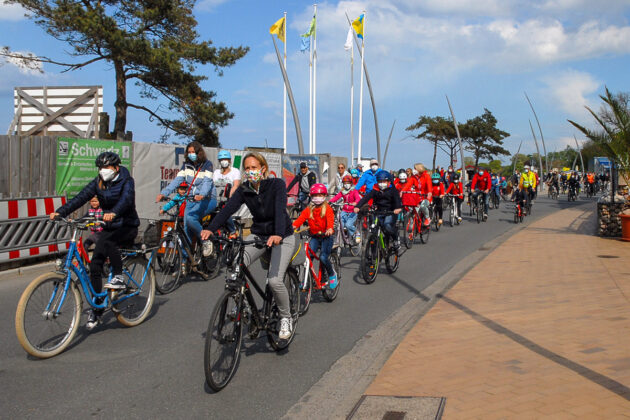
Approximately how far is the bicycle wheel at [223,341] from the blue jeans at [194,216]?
4156 millimetres

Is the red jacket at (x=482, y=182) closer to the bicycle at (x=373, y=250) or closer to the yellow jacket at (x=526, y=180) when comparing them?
the yellow jacket at (x=526, y=180)

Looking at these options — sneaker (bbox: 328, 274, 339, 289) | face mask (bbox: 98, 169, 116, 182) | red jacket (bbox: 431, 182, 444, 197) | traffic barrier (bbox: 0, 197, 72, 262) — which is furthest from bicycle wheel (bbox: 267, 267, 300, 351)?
red jacket (bbox: 431, 182, 444, 197)

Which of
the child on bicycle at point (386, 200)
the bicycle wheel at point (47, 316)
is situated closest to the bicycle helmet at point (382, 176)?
the child on bicycle at point (386, 200)

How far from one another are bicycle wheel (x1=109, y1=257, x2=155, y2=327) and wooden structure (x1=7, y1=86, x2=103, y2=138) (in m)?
10.1

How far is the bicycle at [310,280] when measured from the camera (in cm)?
689

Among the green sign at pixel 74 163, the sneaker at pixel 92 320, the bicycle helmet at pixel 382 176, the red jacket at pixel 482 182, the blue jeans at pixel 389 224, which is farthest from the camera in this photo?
the red jacket at pixel 482 182

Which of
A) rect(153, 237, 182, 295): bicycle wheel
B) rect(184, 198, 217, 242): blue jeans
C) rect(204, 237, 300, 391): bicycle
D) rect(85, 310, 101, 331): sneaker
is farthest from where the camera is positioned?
rect(184, 198, 217, 242): blue jeans

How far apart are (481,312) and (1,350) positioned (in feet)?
17.4

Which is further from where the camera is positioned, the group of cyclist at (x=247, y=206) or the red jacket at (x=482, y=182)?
the red jacket at (x=482, y=182)

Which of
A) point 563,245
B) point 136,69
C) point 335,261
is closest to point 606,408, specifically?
point 335,261

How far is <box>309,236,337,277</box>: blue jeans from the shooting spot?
7.79m

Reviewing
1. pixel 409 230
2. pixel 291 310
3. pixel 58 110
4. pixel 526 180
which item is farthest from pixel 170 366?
pixel 526 180

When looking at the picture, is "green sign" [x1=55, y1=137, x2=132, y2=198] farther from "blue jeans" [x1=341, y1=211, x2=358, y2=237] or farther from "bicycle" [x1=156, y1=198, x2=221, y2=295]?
"blue jeans" [x1=341, y1=211, x2=358, y2=237]

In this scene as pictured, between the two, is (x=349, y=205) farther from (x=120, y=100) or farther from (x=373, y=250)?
(x=120, y=100)
